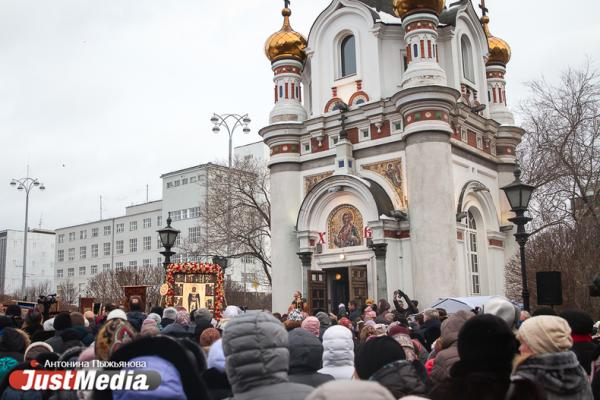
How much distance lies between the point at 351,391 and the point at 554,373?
2156 millimetres

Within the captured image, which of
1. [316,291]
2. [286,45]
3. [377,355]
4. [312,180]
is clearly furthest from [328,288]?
[377,355]

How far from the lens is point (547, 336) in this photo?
3.88m

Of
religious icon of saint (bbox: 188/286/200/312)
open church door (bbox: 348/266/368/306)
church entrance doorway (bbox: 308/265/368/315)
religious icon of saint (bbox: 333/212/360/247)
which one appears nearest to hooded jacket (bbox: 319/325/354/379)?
religious icon of saint (bbox: 188/286/200/312)

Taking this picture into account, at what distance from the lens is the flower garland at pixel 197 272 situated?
632 inches

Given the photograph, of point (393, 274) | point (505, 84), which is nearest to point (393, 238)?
point (393, 274)

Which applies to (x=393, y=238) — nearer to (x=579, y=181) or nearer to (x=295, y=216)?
(x=295, y=216)

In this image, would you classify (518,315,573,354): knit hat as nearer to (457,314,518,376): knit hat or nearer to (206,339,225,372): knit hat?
(457,314,518,376): knit hat

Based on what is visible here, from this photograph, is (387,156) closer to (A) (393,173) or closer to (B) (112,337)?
(A) (393,173)

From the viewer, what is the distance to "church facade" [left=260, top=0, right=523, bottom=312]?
21969 millimetres

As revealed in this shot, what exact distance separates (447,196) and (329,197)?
15.7 feet

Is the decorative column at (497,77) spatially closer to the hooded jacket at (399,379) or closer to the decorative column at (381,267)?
the decorative column at (381,267)

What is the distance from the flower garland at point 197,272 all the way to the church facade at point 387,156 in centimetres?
728

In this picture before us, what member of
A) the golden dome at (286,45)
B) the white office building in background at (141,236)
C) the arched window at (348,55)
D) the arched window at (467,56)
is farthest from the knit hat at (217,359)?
the white office building in background at (141,236)

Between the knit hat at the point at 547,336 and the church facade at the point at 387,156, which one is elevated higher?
the church facade at the point at 387,156
